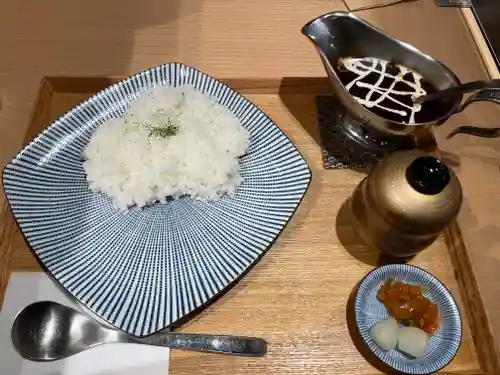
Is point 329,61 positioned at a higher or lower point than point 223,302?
higher

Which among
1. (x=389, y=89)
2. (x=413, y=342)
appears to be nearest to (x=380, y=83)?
(x=389, y=89)

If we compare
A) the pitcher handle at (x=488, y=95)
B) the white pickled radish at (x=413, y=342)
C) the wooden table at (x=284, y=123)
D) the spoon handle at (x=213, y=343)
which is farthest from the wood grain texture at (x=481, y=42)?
the spoon handle at (x=213, y=343)

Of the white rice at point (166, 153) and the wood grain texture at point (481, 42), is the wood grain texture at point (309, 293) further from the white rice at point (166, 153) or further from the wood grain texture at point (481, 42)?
the wood grain texture at point (481, 42)

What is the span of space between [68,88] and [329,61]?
71 cm

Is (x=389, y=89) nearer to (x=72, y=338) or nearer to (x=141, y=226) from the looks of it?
(x=141, y=226)

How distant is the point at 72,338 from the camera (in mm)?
946

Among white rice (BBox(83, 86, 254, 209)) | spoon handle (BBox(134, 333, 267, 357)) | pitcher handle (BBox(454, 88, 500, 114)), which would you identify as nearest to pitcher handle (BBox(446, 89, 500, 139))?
pitcher handle (BBox(454, 88, 500, 114))

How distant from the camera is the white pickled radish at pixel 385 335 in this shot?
95cm

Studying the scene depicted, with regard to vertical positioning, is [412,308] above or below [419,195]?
below

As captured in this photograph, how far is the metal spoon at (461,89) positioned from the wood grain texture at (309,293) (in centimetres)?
11

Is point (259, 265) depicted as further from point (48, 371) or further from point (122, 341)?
point (48, 371)

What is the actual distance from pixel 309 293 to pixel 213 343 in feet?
0.77

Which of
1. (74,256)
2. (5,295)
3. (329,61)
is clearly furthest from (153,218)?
(329,61)

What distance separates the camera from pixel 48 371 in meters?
0.92
